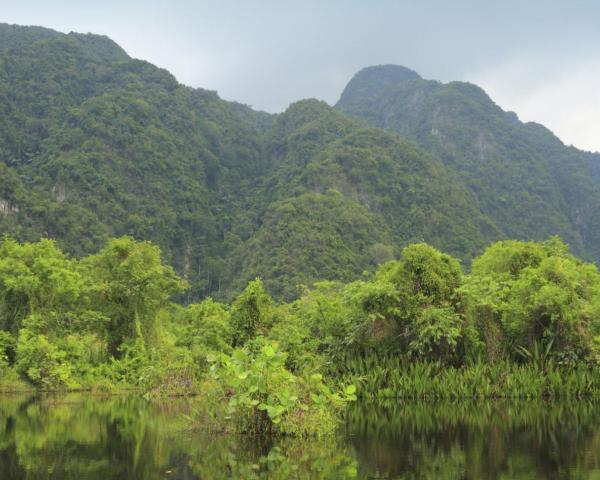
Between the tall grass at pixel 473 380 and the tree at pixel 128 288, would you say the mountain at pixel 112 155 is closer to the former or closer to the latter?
the tree at pixel 128 288

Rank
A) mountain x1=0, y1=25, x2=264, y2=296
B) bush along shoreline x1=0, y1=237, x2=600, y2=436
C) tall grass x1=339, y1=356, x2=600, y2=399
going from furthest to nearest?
mountain x1=0, y1=25, x2=264, y2=296 < tall grass x1=339, y1=356, x2=600, y2=399 < bush along shoreline x1=0, y1=237, x2=600, y2=436

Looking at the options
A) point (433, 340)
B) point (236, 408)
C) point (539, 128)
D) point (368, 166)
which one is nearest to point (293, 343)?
point (433, 340)

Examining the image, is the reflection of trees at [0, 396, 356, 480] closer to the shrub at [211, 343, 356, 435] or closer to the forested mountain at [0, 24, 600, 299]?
the shrub at [211, 343, 356, 435]

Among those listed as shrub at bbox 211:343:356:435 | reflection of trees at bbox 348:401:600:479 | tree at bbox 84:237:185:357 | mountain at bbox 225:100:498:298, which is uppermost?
mountain at bbox 225:100:498:298

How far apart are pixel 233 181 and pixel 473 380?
105297 millimetres

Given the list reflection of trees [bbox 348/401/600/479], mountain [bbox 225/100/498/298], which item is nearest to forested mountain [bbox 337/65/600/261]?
mountain [bbox 225/100/498/298]

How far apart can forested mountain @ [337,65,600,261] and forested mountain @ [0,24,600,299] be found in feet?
1.72

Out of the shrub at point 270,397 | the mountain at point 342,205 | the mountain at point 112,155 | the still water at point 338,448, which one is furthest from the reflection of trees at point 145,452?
the mountain at point 112,155

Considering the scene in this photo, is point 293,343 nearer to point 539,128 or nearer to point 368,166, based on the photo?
point 368,166

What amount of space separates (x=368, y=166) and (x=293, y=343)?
9013 cm

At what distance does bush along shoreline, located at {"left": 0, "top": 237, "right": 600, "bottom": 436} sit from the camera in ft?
41.3

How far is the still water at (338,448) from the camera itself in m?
8.59

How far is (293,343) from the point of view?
2033cm

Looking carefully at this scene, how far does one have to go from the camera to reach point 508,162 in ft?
484
